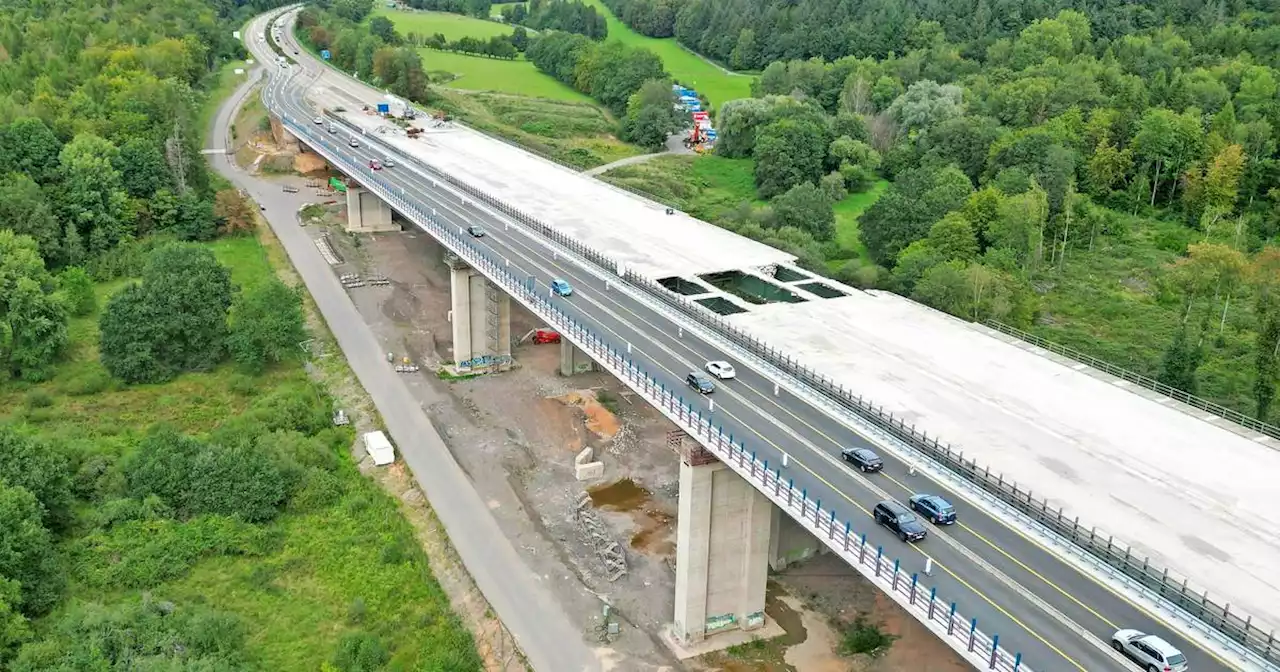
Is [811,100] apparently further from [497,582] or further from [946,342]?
[497,582]

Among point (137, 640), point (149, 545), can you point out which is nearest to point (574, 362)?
point (149, 545)

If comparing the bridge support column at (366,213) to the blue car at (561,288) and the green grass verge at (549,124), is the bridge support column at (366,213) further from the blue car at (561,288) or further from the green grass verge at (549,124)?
the blue car at (561,288)

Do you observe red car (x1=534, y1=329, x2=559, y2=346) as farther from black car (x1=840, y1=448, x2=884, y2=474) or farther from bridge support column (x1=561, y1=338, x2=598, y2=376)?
black car (x1=840, y1=448, x2=884, y2=474)

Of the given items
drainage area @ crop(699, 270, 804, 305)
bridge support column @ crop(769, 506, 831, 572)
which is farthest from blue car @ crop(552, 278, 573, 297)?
bridge support column @ crop(769, 506, 831, 572)

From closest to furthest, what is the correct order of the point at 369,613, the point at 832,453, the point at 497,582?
the point at 832,453 → the point at 369,613 → the point at 497,582

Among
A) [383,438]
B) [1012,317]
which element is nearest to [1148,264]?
[1012,317]

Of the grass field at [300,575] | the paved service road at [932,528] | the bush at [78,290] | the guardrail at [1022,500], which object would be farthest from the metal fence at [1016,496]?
the bush at [78,290]
